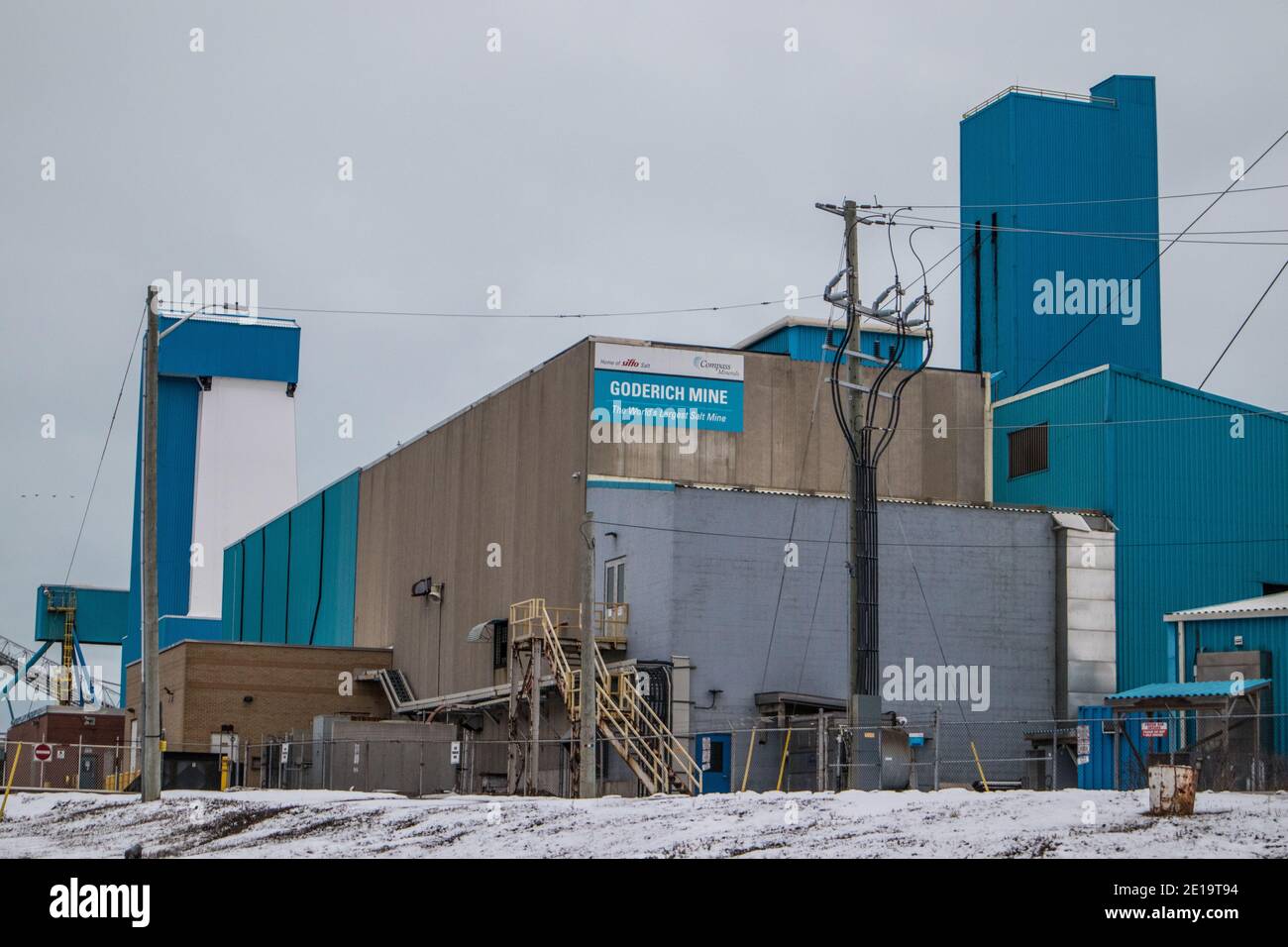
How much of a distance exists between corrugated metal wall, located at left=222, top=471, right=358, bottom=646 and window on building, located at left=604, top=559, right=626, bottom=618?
2708cm

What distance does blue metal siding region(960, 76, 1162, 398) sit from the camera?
60.2m

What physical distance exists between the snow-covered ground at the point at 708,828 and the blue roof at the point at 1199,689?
15143 mm

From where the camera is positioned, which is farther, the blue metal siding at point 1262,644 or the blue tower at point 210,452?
the blue tower at point 210,452

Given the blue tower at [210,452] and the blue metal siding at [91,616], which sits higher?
the blue tower at [210,452]

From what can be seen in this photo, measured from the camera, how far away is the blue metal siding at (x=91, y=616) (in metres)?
130

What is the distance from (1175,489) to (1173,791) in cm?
3067

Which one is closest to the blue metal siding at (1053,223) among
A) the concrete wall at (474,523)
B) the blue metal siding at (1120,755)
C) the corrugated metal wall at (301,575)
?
the concrete wall at (474,523)

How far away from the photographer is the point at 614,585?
4750cm

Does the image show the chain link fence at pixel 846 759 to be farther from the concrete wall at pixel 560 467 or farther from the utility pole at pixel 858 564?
the concrete wall at pixel 560 467

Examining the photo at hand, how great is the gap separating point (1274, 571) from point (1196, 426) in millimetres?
4755

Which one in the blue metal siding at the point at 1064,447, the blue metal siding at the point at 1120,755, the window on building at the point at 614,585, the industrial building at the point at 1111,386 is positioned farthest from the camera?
the blue metal siding at the point at 1064,447

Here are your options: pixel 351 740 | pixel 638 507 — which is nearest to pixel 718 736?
pixel 638 507

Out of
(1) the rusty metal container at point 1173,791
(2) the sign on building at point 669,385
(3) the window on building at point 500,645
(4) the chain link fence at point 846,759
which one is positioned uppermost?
(2) the sign on building at point 669,385
